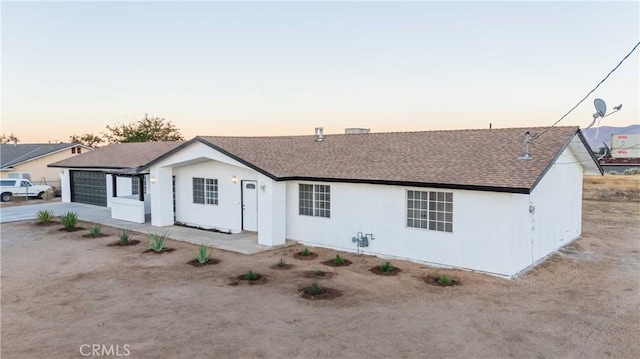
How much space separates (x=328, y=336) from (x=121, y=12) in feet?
67.5

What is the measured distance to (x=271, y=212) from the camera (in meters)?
13.9

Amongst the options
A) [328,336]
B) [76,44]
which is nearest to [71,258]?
[328,336]

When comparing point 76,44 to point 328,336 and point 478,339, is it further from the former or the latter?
point 478,339

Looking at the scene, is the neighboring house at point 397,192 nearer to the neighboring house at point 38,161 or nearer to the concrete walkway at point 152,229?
the concrete walkway at point 152,229

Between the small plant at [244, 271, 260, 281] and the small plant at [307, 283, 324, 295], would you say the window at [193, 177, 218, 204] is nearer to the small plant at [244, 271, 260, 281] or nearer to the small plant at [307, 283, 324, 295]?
the small plant at [244, 271, 260, 281]

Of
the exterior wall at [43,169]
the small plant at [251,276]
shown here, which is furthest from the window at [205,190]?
the exterior wall at [43,169]

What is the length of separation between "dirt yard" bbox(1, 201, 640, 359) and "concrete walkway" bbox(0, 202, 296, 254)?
111cm

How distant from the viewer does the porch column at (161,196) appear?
1767cm

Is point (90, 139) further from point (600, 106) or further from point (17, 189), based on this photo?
point (600, 106)

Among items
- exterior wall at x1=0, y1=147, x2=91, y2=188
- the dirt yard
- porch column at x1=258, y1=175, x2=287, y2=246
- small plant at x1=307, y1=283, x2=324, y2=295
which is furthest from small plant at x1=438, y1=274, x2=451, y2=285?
exterior wall at x1=0, y1=147, x2=91, y2=188

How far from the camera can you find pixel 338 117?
3275 centimetres

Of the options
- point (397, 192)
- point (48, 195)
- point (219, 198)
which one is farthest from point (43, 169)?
point (397, 192)

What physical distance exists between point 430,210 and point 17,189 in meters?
31.5

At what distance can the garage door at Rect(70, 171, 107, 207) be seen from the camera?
25316mm
